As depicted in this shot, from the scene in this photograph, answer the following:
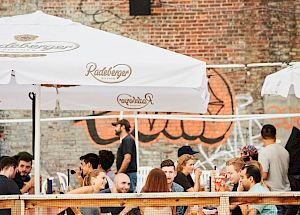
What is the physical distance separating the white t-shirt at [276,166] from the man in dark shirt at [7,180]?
3.30 metres

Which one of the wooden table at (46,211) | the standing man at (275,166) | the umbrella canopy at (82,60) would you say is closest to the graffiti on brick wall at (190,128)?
the standing man at (275,166)

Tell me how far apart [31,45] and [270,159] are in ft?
11.7

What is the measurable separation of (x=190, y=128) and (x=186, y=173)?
4725 millimetres

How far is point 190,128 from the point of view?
587 inches

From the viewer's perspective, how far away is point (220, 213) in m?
7.00

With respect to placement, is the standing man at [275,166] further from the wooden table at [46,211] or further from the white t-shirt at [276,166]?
the wooden table at [46,211]

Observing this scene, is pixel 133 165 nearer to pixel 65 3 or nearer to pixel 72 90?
pixel 72 90

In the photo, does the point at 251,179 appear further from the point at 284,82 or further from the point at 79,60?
the point at 284,82

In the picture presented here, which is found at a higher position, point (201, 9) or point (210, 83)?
point (201, 9)

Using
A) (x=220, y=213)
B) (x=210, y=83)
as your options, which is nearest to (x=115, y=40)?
(x=220, y=213)

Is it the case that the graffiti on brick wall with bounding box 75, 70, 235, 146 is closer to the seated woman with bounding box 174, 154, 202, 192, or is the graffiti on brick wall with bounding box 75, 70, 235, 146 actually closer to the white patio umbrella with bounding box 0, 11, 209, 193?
the seated woman with bounding box 174, 154, 202, 192

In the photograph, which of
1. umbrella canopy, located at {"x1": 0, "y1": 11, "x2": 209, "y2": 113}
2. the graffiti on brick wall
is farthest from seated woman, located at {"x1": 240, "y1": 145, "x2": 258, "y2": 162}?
the graffiti on brick wall

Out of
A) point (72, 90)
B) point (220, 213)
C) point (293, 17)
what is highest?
point (293, 17)

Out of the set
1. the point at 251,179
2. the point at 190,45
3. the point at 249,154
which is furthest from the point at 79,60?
the point at 190,45
